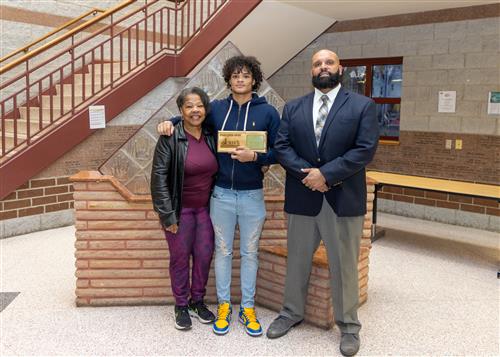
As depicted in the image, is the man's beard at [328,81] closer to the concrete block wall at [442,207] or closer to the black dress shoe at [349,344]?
the black dress shoe at [349,344]

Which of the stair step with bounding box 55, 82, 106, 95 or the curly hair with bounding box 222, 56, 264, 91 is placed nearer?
the curly hair with bounding box 222, 56, 264, 91

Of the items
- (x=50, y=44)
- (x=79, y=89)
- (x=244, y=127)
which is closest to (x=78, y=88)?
(x=79, y=89)

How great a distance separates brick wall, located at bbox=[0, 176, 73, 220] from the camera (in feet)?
15.1

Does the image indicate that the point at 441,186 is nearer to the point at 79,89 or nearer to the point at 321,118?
the point at 321,118

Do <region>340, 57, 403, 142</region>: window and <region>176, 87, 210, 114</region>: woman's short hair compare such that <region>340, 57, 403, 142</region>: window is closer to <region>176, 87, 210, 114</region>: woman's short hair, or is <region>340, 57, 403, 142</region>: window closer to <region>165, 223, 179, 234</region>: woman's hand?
<region>176, 87, 210, 114</region>: woman's short hair

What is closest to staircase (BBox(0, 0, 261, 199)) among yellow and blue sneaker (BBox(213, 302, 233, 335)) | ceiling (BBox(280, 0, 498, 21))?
ceiling (BBox(280, 0, 498, 21))

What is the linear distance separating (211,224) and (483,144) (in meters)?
4.08

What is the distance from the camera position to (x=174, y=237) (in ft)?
8.48

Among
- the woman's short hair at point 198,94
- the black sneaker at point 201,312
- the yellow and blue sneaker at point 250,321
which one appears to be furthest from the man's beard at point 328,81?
the black sneaker at point 201,312

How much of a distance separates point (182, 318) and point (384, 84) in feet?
15.8

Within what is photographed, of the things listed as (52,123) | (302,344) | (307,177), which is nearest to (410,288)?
(302,344)

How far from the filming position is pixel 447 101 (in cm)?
555

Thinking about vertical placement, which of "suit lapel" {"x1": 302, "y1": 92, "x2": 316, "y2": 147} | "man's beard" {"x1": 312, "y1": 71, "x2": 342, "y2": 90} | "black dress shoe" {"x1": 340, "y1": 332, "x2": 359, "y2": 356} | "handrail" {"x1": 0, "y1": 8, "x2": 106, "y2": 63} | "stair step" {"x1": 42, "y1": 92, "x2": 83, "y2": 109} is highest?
"handrail" {"x1": 0, "y1": 8, "x2": 106, "y2": 63}

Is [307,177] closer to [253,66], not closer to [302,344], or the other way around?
[253,66]
